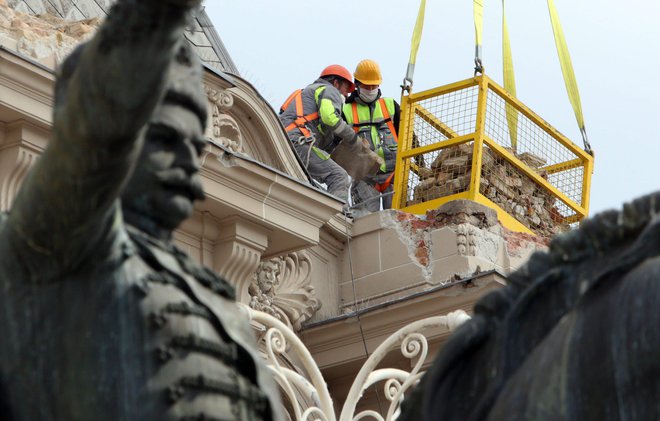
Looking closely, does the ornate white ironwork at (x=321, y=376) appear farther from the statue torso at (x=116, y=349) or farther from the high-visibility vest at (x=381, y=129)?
the statue torso at (x=116, y=349)

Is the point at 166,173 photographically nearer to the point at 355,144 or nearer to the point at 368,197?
the point at 355,144

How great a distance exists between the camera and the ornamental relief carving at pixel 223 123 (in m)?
16.8

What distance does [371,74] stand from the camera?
1884 cm

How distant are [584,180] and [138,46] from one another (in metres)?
16.0

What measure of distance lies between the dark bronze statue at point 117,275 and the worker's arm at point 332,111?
14.0m

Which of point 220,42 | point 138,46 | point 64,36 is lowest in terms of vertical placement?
point 138,46

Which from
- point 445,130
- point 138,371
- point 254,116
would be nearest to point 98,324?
point 138,371

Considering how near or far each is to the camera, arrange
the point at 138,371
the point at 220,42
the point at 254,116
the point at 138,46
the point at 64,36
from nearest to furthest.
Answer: the point at 138,46 < the point at 138,371 < the point at 64,36 < the point at 254,116 < the point at 220,42

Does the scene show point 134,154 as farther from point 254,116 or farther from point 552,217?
point 552,217

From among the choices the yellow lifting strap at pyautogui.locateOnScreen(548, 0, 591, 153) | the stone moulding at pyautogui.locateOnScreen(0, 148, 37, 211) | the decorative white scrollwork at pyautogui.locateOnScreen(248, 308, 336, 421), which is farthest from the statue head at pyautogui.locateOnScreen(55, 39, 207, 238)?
the yellow lifting strap at pyautogui.locateOnScreen(548, 0, 591, 153)

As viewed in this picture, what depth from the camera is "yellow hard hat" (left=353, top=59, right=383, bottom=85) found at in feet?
61.7

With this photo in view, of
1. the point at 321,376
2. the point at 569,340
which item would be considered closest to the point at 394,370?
the point at 321,376

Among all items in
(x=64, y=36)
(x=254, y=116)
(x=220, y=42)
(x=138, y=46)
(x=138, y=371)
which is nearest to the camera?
(x=138, y=46)

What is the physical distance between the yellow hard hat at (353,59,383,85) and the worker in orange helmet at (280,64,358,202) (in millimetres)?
282
